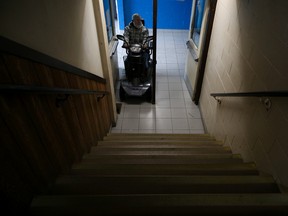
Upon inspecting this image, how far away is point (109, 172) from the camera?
1.46m

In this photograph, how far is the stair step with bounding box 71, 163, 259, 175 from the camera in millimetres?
1466

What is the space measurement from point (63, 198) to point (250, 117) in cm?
165

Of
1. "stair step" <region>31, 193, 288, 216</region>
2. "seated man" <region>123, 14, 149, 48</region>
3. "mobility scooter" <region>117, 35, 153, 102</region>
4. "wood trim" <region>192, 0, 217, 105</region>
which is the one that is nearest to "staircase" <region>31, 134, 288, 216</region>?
"stair step" <region>31, 193, 288, 216</region>

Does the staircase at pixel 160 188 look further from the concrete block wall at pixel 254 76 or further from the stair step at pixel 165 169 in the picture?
the concrete block wall at pixel 254 76

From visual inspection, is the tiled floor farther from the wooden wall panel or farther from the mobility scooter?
the wooden wall panel

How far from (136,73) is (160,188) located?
9.91 feet

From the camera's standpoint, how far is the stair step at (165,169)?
1.47 meters

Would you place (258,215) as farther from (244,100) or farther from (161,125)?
(161,125)

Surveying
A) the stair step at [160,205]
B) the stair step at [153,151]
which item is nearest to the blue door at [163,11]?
the stair step at [153,151]

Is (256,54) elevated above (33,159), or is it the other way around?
(256,54)

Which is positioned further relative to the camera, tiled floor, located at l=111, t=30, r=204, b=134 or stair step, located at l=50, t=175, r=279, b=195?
tiled floor, located at l=111, t=30, r=204, b=134

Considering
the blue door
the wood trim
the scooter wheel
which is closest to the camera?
the wood trim

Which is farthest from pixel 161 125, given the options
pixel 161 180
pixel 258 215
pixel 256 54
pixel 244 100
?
pixel 258 215

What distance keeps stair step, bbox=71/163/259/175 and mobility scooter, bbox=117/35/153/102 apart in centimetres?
246
